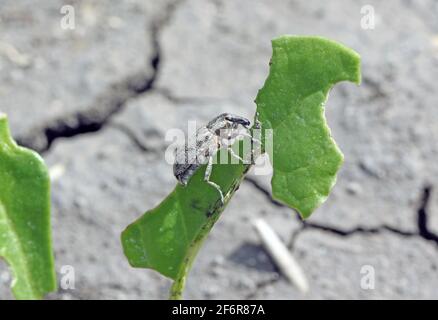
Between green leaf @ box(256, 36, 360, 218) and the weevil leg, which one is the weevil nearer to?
the weevil leg

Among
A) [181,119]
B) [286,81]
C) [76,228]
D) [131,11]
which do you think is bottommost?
[76,228]

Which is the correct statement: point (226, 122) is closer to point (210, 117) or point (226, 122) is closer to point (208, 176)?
point (208, 176)

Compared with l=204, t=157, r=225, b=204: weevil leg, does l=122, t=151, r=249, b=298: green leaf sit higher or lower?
lower

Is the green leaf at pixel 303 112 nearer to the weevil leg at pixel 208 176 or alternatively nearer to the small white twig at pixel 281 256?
the weevil leg at pixel 208 176

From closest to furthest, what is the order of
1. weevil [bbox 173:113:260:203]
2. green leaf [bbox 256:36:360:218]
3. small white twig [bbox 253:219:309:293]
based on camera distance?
green leaf [bbox 256:36:360:218] < weevil [bbox 173:113:260:203] < small white twig [bbox 253:219:309:293]

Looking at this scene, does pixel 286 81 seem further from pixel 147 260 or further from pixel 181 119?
pixel 181 119

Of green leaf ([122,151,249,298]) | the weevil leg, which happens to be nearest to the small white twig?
green leaf ([122,151,249,298])
